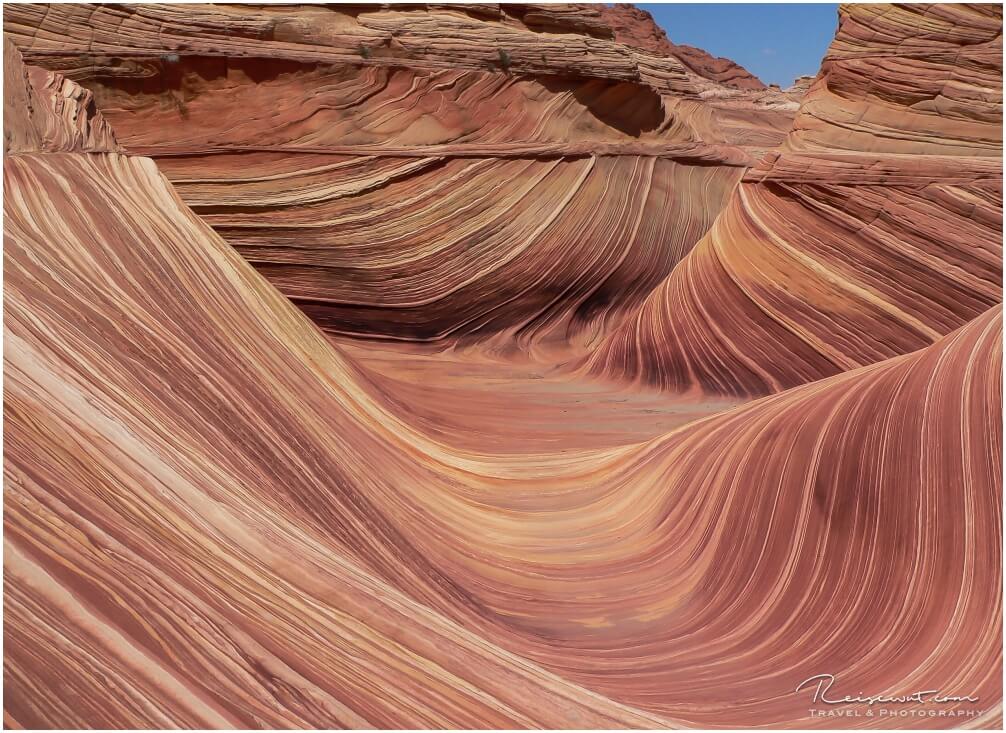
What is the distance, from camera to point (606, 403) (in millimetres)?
4125

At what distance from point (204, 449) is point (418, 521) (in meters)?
0.77

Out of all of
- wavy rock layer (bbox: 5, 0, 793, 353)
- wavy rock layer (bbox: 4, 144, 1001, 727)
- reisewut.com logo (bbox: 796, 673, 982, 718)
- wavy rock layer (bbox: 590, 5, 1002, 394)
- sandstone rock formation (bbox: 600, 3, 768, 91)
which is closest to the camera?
wavy rock layer (bbox: 4, 144, 1001, 727)

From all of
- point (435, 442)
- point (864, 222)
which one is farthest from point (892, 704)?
point (864, 222)

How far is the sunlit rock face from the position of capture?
1.15 metres

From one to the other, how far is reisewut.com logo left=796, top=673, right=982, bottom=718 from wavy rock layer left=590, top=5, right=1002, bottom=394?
7.95ft

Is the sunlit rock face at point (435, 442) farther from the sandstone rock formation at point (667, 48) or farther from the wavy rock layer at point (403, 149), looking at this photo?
the sandstone rock formation at point (667, 48)

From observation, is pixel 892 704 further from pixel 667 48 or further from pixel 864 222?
pixel 667 48

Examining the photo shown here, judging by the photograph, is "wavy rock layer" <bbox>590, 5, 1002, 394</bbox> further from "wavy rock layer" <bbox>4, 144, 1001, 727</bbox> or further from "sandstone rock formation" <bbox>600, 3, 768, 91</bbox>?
"sandstone rock formation" <bbox>600, 3, 768, 91</bbox>

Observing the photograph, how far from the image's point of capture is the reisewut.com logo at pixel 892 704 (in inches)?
56.9

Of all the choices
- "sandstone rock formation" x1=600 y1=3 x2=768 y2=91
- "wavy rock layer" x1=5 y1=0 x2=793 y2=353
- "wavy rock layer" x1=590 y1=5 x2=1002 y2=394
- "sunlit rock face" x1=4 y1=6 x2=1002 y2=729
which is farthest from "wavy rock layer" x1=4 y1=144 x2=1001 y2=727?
"sandstone rock formation" x1=600 y1=3 x2=768 y2=91

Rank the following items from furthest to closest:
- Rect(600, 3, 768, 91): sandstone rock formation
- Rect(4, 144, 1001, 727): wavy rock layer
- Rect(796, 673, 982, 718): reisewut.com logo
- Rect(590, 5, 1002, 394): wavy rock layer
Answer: Rect(600, 3, 768, 91): sandstone rock formation → Rect(590, 5, 1002, 394): wavy rock layer → Rect(796, 673, 982, 718): reisewut.com logo → Rect(4, 144, 1001, 727): wavy rock layer

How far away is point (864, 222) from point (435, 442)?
225 cm

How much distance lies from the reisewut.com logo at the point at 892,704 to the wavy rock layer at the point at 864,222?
2.42 meters

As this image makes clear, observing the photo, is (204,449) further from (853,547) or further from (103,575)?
(853,547)
